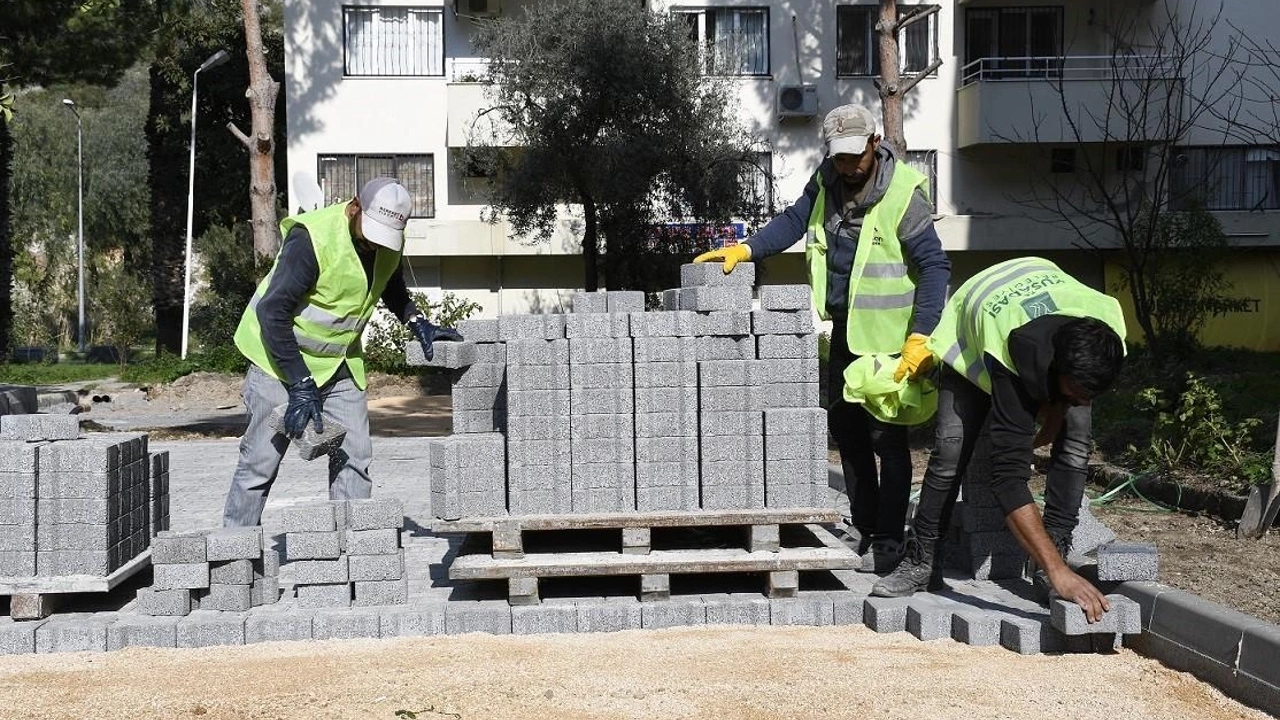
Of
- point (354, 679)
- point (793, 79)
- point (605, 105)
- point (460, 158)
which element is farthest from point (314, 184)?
point (354, 679)

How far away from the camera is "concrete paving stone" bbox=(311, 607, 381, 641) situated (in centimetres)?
588

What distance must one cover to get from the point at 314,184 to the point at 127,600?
19961 millimetres

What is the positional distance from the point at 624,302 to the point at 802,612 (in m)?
1.75

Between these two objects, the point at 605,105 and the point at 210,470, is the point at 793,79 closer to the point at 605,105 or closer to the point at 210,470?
the point at 605,105

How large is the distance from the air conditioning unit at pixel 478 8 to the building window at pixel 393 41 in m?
0.43

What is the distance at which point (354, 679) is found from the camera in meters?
5.17

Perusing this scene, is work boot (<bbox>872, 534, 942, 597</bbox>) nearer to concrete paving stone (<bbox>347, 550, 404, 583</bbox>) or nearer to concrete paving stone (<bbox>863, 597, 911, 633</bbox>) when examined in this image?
concrete paving stone (<bbox>863, 597, 911, 633</bbox>)

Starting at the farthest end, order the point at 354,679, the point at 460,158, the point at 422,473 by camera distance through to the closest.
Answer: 1. the point at 460,158
2. the point at 422,473
3. the point at 354,679

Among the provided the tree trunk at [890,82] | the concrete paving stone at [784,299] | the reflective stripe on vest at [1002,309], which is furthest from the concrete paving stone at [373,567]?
the tree trunk at [890,82]

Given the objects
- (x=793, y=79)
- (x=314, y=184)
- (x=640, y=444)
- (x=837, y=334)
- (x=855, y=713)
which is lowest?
(x=855, y=713)

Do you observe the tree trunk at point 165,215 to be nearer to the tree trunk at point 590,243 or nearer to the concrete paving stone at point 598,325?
the tree trunk at point 590,243

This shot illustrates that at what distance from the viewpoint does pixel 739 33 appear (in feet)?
84.8

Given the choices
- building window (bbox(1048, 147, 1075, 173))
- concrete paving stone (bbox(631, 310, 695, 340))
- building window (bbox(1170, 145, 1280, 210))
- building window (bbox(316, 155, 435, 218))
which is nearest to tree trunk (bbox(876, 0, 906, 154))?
building window (bbox(1048, 147, 1075, 173))

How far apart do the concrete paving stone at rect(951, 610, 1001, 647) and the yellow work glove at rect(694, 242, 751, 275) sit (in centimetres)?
204
